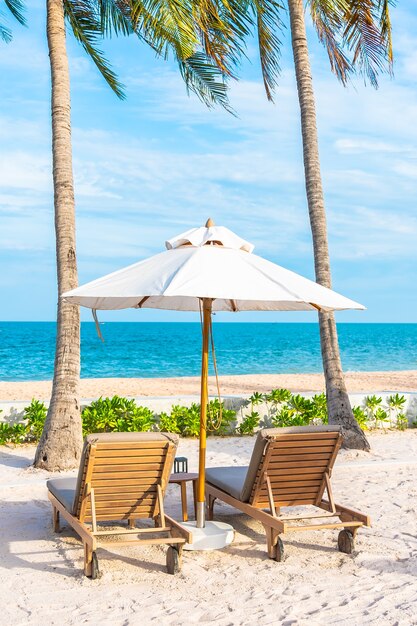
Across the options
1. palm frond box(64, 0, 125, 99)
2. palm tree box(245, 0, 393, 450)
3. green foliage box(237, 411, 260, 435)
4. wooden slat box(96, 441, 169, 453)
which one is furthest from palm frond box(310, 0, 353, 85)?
wooden slat box(96, 441, 169, 453)

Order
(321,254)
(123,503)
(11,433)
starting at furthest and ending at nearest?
(11,433) < (321,254) < (123,503)

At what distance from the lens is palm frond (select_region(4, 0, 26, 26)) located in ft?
37.6

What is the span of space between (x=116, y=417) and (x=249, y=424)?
76.9 inches

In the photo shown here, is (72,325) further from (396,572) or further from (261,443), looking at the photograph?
(396,572)

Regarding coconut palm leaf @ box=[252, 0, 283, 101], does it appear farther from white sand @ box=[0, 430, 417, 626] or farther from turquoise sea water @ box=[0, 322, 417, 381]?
turquoise sea water @ box=[0, 322, 417, 381]

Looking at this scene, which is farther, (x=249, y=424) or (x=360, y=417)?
(x=360, y=417)

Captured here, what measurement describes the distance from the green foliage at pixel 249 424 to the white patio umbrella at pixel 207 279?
486 centimetres

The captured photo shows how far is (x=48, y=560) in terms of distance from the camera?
5.14m

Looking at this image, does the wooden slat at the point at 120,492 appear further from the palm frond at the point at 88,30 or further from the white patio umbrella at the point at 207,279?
the palm frond at the point at 88,30

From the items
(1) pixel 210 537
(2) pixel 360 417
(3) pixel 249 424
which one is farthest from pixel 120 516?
(2) pixel 360 417

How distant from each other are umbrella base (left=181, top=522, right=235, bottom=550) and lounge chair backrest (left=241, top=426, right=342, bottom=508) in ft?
1.00

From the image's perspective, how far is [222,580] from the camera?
4816mm

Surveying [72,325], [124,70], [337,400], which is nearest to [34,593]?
[72,325]

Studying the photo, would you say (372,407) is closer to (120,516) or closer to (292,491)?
(292,491)
